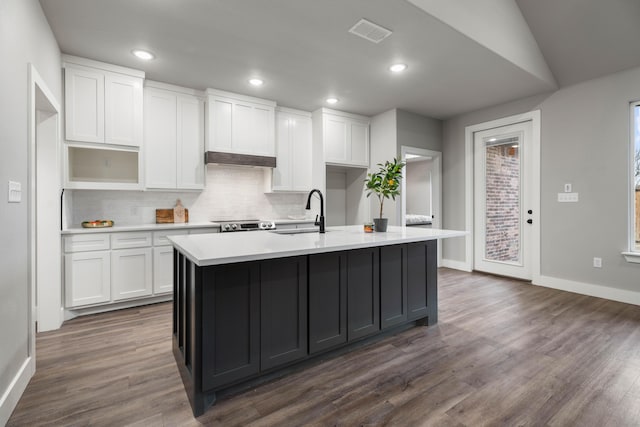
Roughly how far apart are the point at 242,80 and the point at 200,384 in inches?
133

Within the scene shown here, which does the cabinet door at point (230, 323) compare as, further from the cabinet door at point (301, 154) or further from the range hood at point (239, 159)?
the cabinet door at point (301, 154)

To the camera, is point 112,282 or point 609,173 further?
point 609,173

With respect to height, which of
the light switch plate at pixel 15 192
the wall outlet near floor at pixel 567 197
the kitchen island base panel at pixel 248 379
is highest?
the wall outlet near floor at pixel 567 197

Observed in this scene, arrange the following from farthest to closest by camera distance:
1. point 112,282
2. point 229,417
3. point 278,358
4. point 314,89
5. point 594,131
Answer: point 314,89 → point 594,131 → point 112,282 → point 278,358 → point 229,417

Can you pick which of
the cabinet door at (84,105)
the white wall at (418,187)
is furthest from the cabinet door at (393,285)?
the white wall at (418,187)

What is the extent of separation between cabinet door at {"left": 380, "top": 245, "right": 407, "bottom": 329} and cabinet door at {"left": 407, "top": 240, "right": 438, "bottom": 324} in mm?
73

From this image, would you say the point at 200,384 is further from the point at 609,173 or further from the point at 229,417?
the point at 609,173

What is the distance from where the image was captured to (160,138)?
3.89 m

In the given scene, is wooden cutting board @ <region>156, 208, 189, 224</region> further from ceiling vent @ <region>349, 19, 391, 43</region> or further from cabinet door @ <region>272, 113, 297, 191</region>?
ceiling vent @ <region>349, 19, 391, 43</region>

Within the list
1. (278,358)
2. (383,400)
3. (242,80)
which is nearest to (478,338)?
(383,400)

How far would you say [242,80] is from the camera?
387 centimetres

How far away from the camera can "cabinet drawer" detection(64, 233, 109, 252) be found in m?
3.11

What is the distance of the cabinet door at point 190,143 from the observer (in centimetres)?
403

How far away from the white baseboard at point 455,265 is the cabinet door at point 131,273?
464 cm
